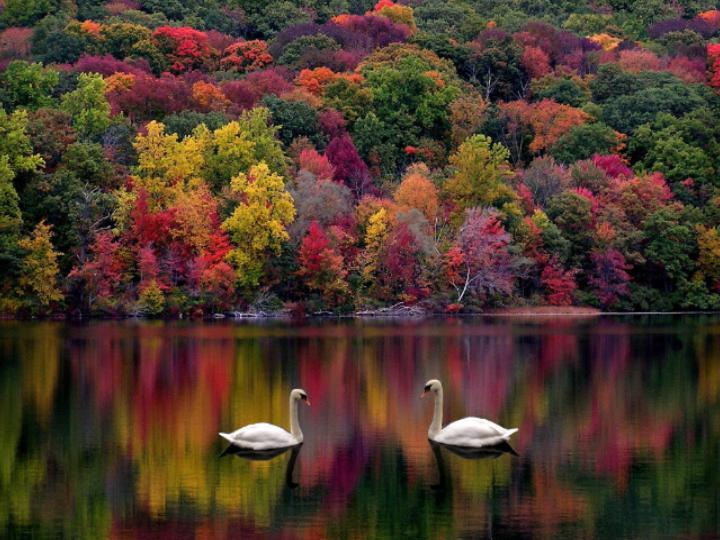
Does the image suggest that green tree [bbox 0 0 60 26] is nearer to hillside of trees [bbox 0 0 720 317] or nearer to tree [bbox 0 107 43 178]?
hillside of trees [bbox 0 0 720 317]

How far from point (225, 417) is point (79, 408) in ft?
12.2

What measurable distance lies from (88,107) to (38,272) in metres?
17.0

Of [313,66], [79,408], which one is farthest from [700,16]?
[79,408]

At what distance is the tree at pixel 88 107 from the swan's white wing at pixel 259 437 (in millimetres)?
54709

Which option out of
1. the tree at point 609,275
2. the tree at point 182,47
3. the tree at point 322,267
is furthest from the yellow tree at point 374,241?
the tree at point 182,47

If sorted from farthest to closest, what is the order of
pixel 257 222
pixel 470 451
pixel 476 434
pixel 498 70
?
pixel 498 70 → pixel 257 222 → pixel 476 434 → pixel 470 451

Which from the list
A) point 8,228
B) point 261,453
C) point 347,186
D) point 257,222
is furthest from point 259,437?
point 347,186

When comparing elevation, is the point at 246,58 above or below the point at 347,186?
above

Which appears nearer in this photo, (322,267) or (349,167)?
(322,267)

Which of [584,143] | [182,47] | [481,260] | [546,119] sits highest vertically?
[182,47]

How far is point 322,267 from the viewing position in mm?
71938

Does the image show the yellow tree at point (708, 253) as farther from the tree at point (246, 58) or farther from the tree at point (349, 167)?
the tree at point (246, 58)

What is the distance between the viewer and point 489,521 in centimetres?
2100

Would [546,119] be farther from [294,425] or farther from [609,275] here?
[294,425]
